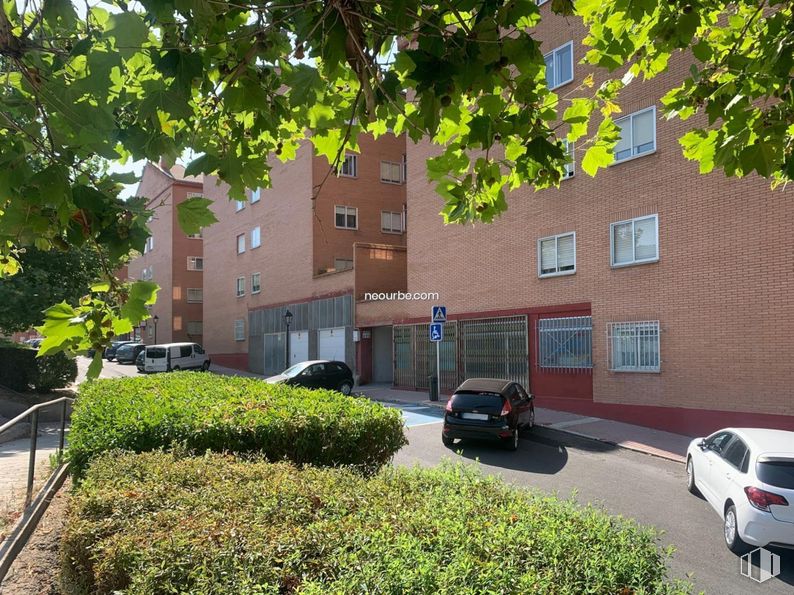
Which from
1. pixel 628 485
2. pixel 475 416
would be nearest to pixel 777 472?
pixel 628 485

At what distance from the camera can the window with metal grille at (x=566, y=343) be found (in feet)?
52.4

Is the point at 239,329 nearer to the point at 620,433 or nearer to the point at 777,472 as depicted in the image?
the point at 620,433

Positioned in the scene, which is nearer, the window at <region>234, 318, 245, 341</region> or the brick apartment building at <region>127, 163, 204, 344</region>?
the window at <region>234, 318, 245, 341</region>

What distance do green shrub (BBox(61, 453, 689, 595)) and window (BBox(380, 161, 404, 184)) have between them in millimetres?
29263

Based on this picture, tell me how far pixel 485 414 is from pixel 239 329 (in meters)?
28.2

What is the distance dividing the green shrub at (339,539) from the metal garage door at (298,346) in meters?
26.0

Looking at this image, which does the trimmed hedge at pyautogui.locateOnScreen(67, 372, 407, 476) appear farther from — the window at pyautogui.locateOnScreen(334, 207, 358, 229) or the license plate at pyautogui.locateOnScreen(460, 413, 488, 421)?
the window at pyautogui.locateOnScreen(334, 207, 358, 229)

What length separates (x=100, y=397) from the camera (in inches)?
281

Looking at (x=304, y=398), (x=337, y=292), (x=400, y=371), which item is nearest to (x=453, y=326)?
(x=400, y=371)

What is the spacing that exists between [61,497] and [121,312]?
4441mm

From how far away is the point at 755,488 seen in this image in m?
6.12

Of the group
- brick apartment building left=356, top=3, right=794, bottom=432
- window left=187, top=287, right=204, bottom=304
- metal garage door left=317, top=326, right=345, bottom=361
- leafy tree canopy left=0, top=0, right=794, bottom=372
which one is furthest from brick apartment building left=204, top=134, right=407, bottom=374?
leafy tree canopy left=0, top=0, right=794, bottom=372

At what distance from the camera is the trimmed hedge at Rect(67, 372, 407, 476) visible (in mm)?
5277

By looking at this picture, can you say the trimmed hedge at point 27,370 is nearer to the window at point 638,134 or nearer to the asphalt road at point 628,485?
the asphalt road at point 628,485
